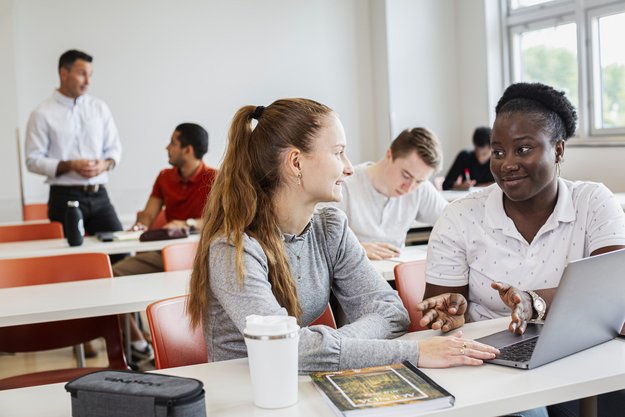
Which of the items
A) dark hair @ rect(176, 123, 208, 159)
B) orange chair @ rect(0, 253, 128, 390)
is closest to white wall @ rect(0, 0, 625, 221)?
dark hair @ rect(176, 123, 208, 159)

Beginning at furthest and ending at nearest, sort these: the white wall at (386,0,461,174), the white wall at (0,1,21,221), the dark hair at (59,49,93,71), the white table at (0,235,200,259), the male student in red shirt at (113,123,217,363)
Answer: the white wall at (386,0,461,174) < the white wall at (0,1,21,221) < the dark hair at (59,49,93,71) < the male student in red shirt at (113,123,217,363) < the white table at (0,235,200,259)

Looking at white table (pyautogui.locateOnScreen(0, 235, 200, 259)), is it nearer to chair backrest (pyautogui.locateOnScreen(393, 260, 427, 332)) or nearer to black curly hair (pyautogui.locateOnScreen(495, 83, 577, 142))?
chair backrest (pyautogui.locateOnScreen(393, 260, 427, 332))

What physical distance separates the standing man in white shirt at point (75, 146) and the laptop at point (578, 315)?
3.51 m

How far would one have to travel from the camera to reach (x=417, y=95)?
734 centimetres

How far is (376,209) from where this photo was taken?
11.1 ft

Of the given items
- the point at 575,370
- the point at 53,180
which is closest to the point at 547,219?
the point at 575,370

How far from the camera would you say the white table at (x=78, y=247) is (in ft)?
11.5

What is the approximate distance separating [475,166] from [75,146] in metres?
3.21

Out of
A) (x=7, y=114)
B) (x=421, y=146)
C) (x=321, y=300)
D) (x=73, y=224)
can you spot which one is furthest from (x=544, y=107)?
(x=7, y=114)

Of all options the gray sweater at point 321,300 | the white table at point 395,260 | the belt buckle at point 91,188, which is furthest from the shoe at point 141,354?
the gray sweater at point 321,300

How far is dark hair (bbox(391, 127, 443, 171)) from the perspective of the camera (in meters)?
3.20

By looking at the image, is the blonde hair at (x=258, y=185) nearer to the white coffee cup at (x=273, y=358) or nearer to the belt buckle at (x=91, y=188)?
the white coffee cup at (x=273, y=358)

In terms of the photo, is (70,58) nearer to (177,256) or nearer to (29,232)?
(29,232)

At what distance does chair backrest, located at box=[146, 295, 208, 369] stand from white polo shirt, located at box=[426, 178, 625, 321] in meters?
0.63
